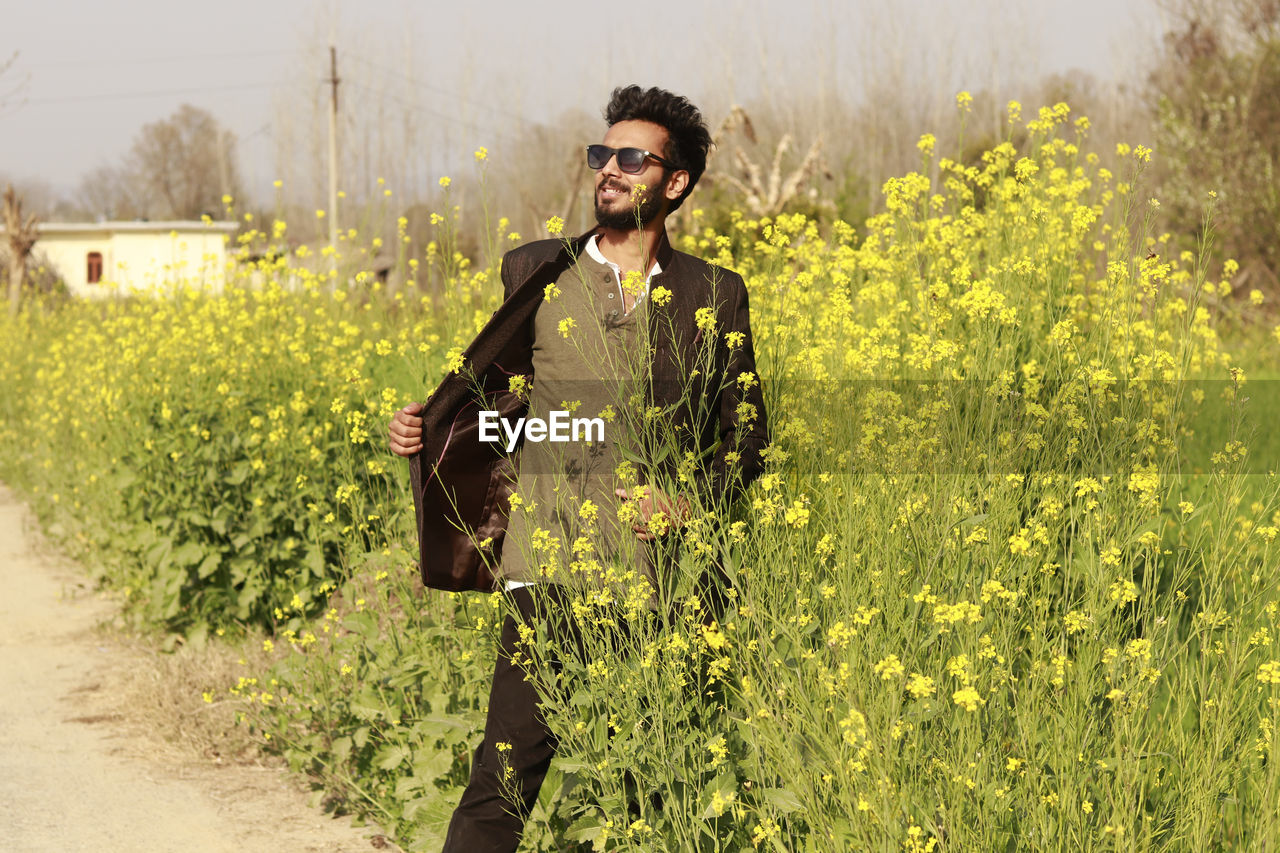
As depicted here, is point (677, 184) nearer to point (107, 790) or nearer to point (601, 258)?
point (601, 258)

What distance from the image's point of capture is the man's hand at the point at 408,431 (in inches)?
129

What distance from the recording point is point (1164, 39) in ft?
51.1

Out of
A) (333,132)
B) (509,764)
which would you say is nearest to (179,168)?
(333,132)

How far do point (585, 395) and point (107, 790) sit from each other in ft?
8.87

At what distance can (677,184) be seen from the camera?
10.8 feet

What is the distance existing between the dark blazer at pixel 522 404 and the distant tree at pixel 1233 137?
11976 millimetres

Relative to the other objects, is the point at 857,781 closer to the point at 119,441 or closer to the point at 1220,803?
the point at 1220,803

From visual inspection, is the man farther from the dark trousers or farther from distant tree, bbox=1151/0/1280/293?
distant tree, bbox=1151/0/1280/293

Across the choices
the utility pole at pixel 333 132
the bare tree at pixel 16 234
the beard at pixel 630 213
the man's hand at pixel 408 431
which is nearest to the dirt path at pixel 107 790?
the man's hand at pixel 408 431

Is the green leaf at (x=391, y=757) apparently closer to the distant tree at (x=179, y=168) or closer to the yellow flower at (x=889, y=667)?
the yellow flower at (x=889, y=667)

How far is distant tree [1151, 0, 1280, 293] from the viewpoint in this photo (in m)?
13.7

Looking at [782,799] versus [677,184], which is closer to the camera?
[782,799]

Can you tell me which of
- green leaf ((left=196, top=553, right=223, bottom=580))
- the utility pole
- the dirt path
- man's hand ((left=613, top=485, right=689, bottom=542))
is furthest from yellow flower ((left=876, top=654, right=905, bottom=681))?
the utility pole

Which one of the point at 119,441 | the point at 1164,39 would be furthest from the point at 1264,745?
the point at 1164,39
